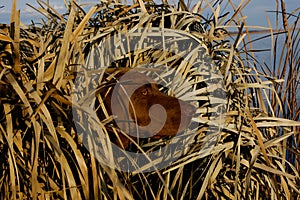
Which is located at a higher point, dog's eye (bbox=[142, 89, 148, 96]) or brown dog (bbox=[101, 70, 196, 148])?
dog's eye (bbox=[142, 89, 148, 96])

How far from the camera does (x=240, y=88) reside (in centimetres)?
104

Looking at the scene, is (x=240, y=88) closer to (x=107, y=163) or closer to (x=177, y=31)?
(x=177, y=31)

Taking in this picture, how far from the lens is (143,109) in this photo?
2.81 ft

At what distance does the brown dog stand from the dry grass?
0.11 feet

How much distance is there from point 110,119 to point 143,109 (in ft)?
0.24

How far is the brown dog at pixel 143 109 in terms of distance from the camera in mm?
839

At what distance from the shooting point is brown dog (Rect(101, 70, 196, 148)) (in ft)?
2.75

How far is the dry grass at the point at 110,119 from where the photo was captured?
2.58 feet

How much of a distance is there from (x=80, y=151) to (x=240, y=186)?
1.22 feet

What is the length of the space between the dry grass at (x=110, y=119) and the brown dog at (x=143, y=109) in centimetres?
3

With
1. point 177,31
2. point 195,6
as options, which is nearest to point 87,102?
point 177,31

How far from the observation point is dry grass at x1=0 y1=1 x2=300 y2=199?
786 millimetres

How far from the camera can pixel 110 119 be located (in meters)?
0.81

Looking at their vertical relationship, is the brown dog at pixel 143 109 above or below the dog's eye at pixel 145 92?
below
